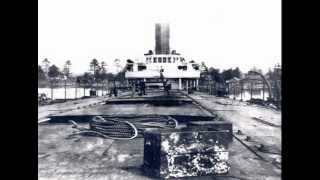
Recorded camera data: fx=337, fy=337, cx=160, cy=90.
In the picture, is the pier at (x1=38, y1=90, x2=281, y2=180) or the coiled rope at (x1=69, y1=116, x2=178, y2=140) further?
the coiled rope at (x1=69, y1=116, x2=178, y2=140)

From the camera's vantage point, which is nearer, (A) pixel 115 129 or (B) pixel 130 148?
(B) pixel 130 148

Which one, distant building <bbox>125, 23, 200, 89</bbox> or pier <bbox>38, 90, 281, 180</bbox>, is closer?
pier <bbox>38, 90, 281, 180</bbox>

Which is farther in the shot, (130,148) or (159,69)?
(159,69)

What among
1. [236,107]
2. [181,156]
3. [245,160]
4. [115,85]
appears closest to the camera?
[181,156]

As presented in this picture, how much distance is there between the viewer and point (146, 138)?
5.03 m

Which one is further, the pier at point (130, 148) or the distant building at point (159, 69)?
the distant building at point (159, 69)

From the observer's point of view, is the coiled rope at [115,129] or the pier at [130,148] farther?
the coiled rope at [115,129]

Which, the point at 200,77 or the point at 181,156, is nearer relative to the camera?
the point at 181,156

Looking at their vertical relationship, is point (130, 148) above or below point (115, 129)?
below
